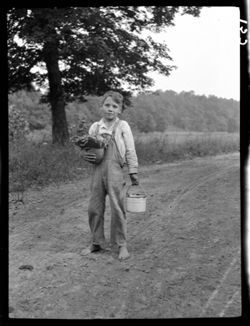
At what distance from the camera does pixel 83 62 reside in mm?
4523

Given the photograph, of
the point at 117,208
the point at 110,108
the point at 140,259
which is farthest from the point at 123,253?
the point at 110,108

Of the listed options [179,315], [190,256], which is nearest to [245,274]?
[179,315]

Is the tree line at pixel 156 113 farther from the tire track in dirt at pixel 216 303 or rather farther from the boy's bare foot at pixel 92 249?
the tire track in dirt at pixel 216 303

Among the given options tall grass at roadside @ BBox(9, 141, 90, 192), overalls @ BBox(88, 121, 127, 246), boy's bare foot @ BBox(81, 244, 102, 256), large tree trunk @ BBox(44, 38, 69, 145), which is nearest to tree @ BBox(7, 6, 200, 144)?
large tree trunk @ BBox(44, 38, 69, 145)

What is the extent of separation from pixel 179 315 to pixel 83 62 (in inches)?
111

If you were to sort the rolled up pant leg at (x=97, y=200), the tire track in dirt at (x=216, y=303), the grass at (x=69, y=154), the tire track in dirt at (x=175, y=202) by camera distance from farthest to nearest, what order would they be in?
1. the grass at (x=69, y=154)
2. the tire track in dirt at (x=175, y=202)
3. the rolled up pant leg at (x=97, y=200)
4. the tire track in dirt at (x=216, y=303)

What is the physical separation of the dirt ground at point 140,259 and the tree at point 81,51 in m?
1.12

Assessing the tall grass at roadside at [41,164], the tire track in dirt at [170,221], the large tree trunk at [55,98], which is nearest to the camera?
the tire track in dirt at [170,221]

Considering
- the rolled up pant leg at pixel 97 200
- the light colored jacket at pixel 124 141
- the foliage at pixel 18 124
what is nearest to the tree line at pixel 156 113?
the foliage at pixel 18 124

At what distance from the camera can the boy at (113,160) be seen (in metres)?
3.93

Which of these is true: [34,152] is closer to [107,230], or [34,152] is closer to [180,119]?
[107,230]

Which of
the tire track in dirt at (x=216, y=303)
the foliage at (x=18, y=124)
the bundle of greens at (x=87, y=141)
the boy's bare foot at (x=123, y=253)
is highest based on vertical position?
the foliage at (x=18, y=124)

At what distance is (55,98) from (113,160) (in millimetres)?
1212

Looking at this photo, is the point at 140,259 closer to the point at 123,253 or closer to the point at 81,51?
the point at 123,253
